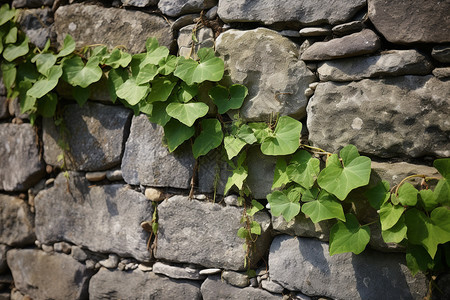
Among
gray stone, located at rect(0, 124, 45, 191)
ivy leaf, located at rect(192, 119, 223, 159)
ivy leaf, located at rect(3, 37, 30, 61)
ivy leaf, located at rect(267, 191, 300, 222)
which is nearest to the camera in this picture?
ivy leaf, located at rect(267, 191, 300, 222)

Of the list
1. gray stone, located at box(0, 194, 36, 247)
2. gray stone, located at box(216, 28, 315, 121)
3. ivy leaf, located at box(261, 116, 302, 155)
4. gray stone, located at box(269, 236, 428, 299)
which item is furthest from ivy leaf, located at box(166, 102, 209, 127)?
gray stone, located at box(0, 194, 36, 247)

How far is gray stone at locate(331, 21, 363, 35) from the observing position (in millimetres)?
1413

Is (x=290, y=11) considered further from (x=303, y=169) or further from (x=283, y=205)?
(x=283, y=205)

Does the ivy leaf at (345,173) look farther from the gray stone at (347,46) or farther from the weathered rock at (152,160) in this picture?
the weathered rock at (152,160)

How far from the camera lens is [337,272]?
1.54m

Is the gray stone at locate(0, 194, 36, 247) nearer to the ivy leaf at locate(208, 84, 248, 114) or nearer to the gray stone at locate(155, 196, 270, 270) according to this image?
the gray stone at locate(155, 196, 270, 270)

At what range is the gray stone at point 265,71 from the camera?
1.55 meters

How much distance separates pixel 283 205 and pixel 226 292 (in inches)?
20.1

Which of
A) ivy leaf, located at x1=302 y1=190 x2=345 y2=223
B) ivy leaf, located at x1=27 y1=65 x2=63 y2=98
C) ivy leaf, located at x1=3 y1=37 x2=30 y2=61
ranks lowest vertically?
ivy leaf, located at x1=302 y1=190 x2=345 y2=223

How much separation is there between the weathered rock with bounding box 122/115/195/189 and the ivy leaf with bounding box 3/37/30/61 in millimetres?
742

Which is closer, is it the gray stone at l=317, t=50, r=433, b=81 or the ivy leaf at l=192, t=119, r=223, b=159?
the gray stone at l=317, t=50, r=433, b=81

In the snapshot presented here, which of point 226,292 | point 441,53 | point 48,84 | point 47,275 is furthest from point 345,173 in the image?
point 47,275

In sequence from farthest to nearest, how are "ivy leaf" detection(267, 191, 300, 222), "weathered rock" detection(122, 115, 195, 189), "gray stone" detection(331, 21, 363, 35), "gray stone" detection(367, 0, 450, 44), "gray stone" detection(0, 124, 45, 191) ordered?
1. "gray stone" detection(0, 124, 45, 191)
2. "weathered rock" detection(122, 115, 195, 189)
3. "ivy leaf" detection(267, 191, 300, 222)
4. "gray stone" detection(331, 21, 363, 35)
5. "gray stone" detection(367, 0, 450, 44)

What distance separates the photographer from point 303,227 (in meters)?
1.59
